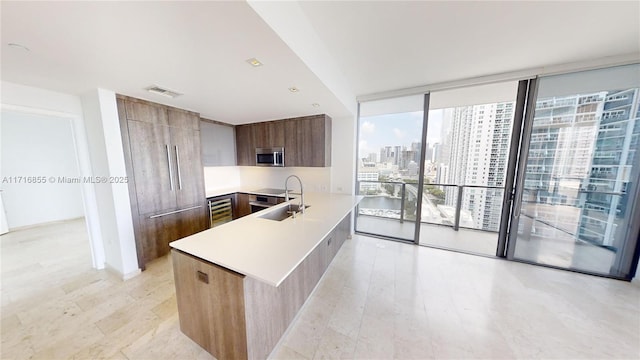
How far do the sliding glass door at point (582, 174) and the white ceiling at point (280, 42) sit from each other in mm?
412

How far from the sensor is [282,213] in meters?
2.56

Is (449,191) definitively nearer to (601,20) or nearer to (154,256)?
(601,20)

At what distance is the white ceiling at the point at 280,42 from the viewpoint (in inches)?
42.2

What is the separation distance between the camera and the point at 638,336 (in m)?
1.62

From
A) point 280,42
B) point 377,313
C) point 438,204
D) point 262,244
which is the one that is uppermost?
point 280,42

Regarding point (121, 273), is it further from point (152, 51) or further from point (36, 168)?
point (36, 168)

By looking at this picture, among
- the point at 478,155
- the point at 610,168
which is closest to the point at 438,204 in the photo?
the point at 478,155

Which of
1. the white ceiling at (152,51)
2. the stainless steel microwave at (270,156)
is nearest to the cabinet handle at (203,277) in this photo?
the white ceiling at (152,51)

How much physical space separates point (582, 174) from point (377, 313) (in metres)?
3.23

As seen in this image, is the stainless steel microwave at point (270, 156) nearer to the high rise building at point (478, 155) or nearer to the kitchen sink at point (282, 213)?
the kitchen sink at point (282, 213)

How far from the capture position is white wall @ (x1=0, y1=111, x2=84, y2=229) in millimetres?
3848

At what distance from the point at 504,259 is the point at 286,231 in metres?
3.41

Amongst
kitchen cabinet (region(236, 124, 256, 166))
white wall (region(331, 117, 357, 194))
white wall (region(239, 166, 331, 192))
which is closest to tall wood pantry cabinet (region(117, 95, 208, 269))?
kitchen cabinet (region(236, 124, 256, 166))

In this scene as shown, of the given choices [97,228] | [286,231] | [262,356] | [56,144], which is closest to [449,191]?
[286,231]
